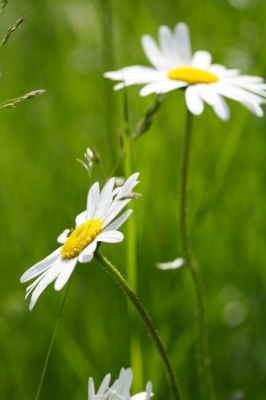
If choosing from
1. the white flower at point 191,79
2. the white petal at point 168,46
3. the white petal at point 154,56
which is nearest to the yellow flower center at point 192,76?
the white flower at point 191,79

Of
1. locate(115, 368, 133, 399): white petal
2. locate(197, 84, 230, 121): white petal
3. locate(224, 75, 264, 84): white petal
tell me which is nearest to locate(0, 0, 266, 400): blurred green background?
locate(224, 75, 264, 84): white petal

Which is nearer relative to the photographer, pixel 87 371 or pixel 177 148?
pixel 87 371

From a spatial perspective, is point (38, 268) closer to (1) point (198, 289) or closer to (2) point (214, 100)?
(1) point (198, 289)

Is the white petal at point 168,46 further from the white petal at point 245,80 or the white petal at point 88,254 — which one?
the white petal at point 88,254

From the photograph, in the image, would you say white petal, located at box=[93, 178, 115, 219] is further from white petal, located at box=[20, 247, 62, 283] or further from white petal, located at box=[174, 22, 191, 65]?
white petal, located at box=[174, 22, 191, 65]

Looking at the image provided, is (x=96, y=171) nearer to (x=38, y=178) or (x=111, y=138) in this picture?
(x=38, y=178)

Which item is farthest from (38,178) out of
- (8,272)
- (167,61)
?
(167,61)
